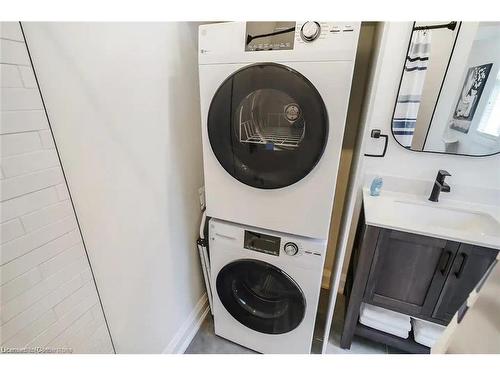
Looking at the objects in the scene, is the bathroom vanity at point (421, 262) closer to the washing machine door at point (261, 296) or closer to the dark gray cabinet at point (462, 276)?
the dark gray cabinet at point (462, 276)

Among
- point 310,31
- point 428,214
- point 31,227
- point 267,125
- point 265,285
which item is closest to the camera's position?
point 31,227

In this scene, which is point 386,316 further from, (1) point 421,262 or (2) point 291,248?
(2) point 291,248

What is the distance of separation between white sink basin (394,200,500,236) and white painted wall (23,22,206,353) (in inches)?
55.0

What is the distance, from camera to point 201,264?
162cm

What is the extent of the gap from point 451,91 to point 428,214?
2.49 ft

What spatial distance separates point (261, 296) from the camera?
1381 mm

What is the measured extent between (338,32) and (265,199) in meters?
0.72

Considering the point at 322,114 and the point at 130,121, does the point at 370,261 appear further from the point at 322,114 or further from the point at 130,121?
the point at 130,121

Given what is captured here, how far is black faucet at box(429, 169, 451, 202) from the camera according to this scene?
1.40 meters

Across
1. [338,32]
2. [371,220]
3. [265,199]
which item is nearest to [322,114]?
[338,32]

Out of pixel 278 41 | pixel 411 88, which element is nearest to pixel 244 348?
pixel 278 41

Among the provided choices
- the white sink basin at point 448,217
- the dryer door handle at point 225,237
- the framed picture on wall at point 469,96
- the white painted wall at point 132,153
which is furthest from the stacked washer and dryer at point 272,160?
the framed picture on wall at point 469,96

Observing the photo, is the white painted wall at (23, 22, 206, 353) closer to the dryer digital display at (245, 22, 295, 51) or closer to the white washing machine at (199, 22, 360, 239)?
the white washing machine at (199, 22, 360, 239)
